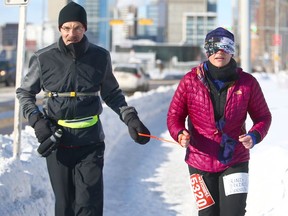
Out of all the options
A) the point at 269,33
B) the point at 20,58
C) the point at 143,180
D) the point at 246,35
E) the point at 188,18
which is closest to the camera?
the point at 20,58

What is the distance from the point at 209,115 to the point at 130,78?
2715cm

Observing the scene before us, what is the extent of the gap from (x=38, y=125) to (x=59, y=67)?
38cm

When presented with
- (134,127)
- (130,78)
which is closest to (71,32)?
(134,127)

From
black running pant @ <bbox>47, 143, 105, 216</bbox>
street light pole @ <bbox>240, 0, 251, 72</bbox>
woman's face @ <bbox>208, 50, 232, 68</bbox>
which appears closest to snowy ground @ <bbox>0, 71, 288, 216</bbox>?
black running pant @ <bbox>47, 143, 105, 216</bbox>

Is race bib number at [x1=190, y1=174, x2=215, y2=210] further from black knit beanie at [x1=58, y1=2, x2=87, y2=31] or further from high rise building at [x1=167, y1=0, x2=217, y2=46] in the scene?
high rise building at [x1=167, y1=0, x2=217, y2=46]

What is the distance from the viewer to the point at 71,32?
383 cm

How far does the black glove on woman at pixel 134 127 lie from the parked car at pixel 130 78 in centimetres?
2647

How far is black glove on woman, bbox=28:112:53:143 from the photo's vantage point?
378 centimetres

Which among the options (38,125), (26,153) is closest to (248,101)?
(38,125)

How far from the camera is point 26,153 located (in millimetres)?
6656

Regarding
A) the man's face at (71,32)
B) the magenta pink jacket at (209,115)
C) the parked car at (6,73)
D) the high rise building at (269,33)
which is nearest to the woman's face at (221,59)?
the magenta pink jacket at (209,115)

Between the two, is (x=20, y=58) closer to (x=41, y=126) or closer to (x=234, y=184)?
(x=41, y=126)

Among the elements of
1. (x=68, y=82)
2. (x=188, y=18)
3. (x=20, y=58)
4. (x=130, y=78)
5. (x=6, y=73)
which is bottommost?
(x=68, y=82)

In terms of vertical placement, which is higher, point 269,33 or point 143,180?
point 269,33
